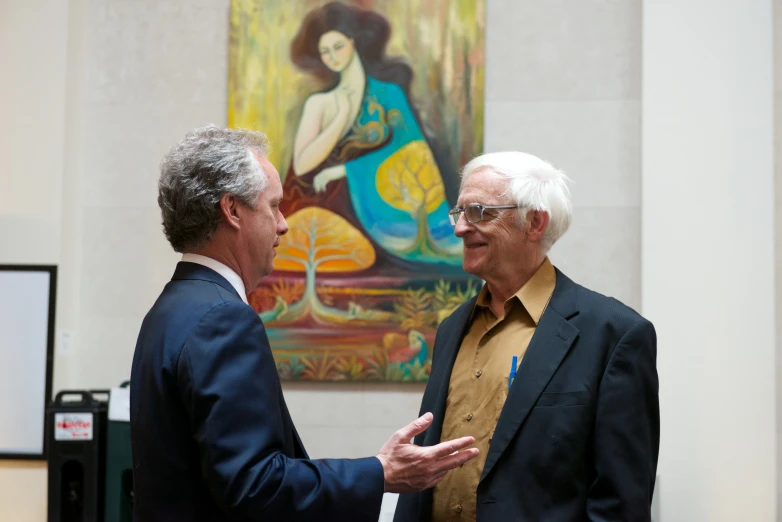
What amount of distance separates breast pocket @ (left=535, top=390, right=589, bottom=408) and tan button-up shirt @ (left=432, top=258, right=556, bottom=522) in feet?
0.40

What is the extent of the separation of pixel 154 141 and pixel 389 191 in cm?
125

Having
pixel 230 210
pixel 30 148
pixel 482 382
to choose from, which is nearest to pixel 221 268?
pixel 230 210

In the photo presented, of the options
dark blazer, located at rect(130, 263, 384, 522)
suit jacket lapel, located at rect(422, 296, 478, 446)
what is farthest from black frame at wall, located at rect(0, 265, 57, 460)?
dark blazer, located at rect(130, 263, 384, 522)

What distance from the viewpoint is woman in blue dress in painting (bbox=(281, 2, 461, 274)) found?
4.05 metres

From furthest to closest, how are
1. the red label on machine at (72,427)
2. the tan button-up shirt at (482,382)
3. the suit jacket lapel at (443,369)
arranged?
1. the red label on machine at (72,427)
2. the suit jacket lapel at (443,369)
3. the tan button-up shirt at (482,382)

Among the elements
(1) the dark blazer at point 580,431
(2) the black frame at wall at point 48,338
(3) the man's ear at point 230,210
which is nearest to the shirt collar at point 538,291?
(1) the dark blazer at point 580,431

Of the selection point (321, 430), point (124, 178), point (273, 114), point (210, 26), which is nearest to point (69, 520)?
point (321, 430)

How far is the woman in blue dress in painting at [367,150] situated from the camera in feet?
13.3

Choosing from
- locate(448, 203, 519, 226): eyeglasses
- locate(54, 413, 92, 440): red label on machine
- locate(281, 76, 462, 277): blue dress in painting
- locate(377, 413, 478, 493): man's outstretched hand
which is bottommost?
locate(54, 413, 92, 440): red label on machine

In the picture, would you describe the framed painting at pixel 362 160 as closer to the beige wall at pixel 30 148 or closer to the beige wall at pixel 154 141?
the beige wall at pixel 154 141

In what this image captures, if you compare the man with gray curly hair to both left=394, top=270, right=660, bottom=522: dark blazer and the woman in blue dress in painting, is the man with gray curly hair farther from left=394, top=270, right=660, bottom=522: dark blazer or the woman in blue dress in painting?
the woman in blue dress in painting

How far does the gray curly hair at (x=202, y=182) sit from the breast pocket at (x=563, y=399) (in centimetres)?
87

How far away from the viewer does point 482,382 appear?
2215mm

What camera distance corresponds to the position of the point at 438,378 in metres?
2.37
